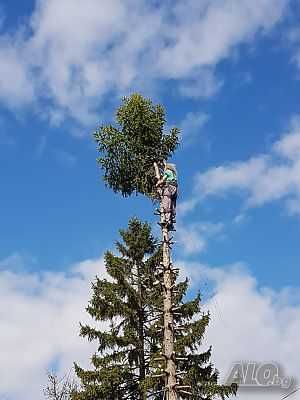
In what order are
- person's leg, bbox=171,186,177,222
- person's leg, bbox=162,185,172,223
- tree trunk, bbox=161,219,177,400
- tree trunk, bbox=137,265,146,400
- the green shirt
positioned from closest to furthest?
tree trunk, bbox=161,219,177,400, person's leg, bbox=162,185,172,223, person's leg, bbox=171,186,177,222, the green shirt, tree trunk, bbox=137,265,146,400

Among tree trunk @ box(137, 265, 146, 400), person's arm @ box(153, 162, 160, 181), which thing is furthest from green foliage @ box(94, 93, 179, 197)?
tree trunk @ box(137, 265, 146, 400)

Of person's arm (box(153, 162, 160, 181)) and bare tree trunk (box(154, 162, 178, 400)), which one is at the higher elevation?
person's arm (box(153, 162, 160, 181))

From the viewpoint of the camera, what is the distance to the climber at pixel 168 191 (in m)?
15.0

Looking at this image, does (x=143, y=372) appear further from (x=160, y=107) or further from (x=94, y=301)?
(x=160, y=107)

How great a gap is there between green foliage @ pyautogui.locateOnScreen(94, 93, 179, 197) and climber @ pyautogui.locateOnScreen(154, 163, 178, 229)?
3.40ft

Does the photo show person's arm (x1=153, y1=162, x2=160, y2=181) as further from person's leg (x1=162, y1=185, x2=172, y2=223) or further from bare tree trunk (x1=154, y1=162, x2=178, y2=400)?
bare tree trunk (x1=154, y1=162, x2=178, y2=400)

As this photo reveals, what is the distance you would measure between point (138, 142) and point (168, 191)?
252 cm

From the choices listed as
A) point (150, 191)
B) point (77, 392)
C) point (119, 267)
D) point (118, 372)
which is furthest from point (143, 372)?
point (150, 191)

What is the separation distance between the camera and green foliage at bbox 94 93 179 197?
17.1 metres

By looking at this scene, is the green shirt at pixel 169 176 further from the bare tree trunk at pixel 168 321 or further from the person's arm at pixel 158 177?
the bare tree trunk at pixel 168 321

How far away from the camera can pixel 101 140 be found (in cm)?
1762

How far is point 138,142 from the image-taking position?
1722 centimetres

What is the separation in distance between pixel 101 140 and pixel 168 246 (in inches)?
187

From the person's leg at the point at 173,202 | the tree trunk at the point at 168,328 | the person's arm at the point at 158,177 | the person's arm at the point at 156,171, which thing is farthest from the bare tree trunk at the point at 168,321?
the person's arm at the point at 156,171
